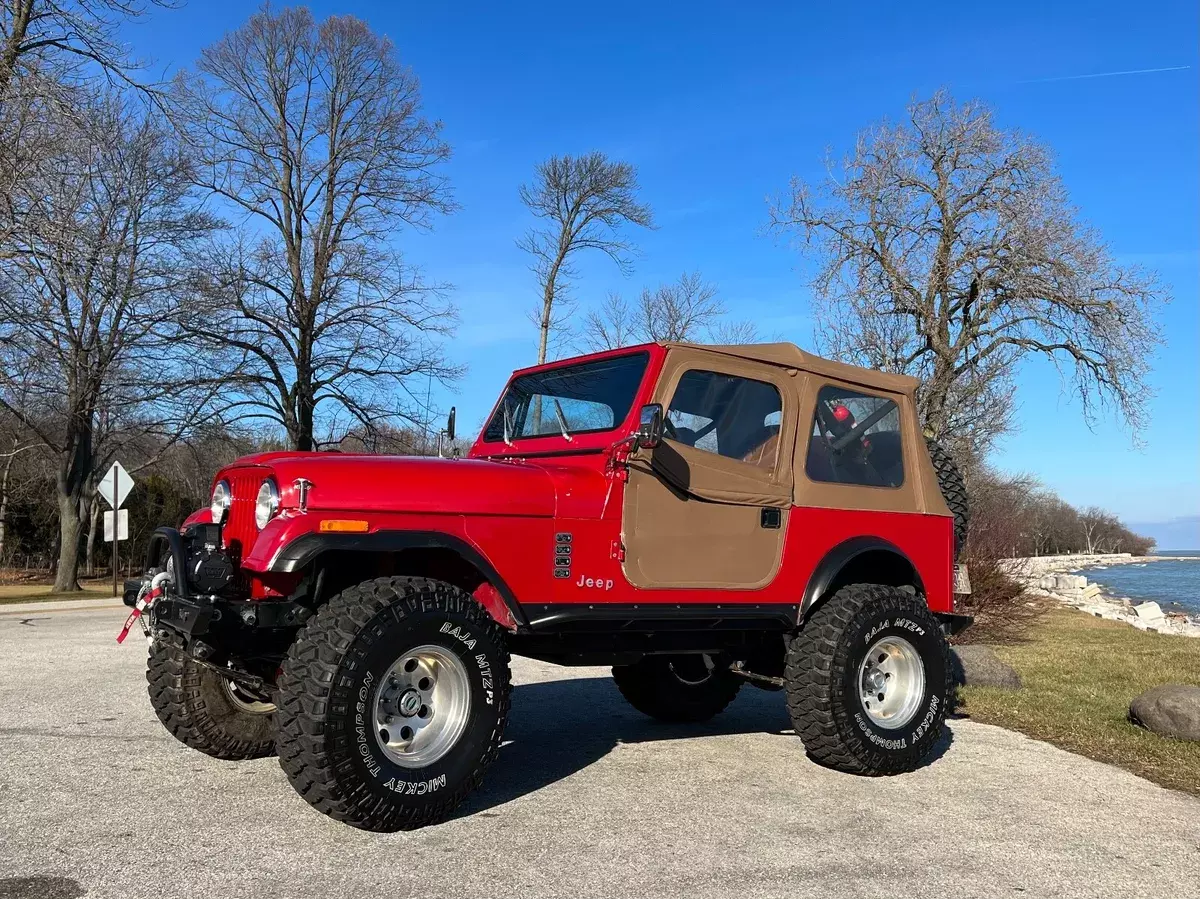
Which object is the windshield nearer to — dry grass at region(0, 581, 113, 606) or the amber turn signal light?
the amber turn signal light

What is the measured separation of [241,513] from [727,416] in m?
2.62

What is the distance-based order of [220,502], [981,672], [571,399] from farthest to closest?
1. [981,672]
2. [571,399]
3. [220,502]

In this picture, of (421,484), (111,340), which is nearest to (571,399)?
(421,484)

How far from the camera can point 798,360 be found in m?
5.69

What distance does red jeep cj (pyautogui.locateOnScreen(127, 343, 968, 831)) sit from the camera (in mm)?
3969

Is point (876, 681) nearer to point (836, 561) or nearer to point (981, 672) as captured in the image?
point (836, 561)

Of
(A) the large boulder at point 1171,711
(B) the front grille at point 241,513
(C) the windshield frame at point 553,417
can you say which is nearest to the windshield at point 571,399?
(C) the windshield frame at point 553,417

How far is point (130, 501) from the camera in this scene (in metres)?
33.5

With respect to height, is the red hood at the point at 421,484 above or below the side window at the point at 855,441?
below

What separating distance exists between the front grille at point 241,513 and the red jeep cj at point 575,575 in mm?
16

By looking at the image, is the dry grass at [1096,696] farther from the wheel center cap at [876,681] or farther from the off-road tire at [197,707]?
the off-road tire at [197,707]

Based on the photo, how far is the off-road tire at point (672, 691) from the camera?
21.8 feet

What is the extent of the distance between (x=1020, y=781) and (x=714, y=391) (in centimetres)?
275

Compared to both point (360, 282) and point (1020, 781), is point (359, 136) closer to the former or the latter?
point (360, 282)
